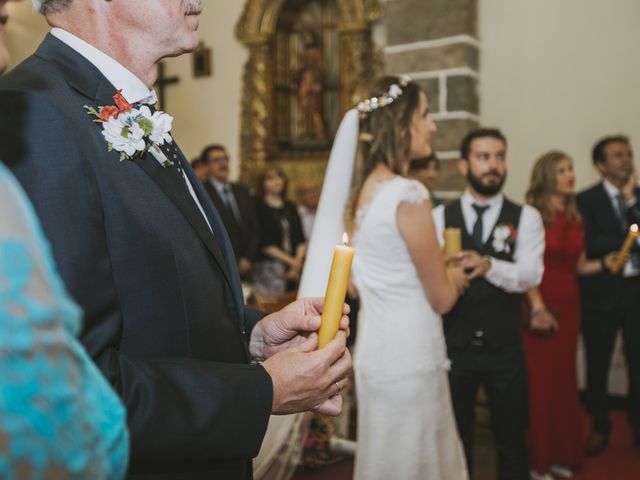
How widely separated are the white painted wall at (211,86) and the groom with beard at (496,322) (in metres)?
4.67

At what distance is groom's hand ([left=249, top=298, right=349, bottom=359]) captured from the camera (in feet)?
4.23

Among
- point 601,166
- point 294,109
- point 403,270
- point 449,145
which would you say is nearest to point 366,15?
point 294,109

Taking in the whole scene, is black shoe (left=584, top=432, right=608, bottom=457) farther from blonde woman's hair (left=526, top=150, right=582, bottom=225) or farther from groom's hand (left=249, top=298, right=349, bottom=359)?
groom's hand (left=249, top=298, right=349, bottom=359)

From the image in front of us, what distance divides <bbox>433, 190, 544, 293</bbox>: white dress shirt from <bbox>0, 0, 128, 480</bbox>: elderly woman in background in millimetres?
2892

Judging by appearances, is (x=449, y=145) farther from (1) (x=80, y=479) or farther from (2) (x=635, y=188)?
(1) (x=80, y=479)

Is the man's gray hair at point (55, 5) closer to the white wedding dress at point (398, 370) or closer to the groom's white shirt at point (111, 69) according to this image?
the groom's white shirt at point (111, 69)

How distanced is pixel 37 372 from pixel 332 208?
248 centimetres

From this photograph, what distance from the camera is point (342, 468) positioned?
3.90 m

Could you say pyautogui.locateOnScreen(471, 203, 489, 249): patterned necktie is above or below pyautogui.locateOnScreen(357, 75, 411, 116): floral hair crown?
below

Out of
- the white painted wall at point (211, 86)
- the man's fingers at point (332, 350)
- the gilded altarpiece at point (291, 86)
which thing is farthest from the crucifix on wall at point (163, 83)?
the man's fingers at point (332, 350)

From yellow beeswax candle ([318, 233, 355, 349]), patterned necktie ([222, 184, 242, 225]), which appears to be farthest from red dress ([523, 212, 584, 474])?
yellow beeswax candle ([318, 233, 355, 349])

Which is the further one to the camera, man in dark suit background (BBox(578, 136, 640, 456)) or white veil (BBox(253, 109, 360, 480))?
man in dark suit background (BBox(578, 136, 640, 456))

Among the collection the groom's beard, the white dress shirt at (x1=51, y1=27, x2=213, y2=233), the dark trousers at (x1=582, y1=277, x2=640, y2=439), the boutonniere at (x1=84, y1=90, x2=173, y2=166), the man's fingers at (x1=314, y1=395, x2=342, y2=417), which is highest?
the groom's beard

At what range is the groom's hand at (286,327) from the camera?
1.29 meters
